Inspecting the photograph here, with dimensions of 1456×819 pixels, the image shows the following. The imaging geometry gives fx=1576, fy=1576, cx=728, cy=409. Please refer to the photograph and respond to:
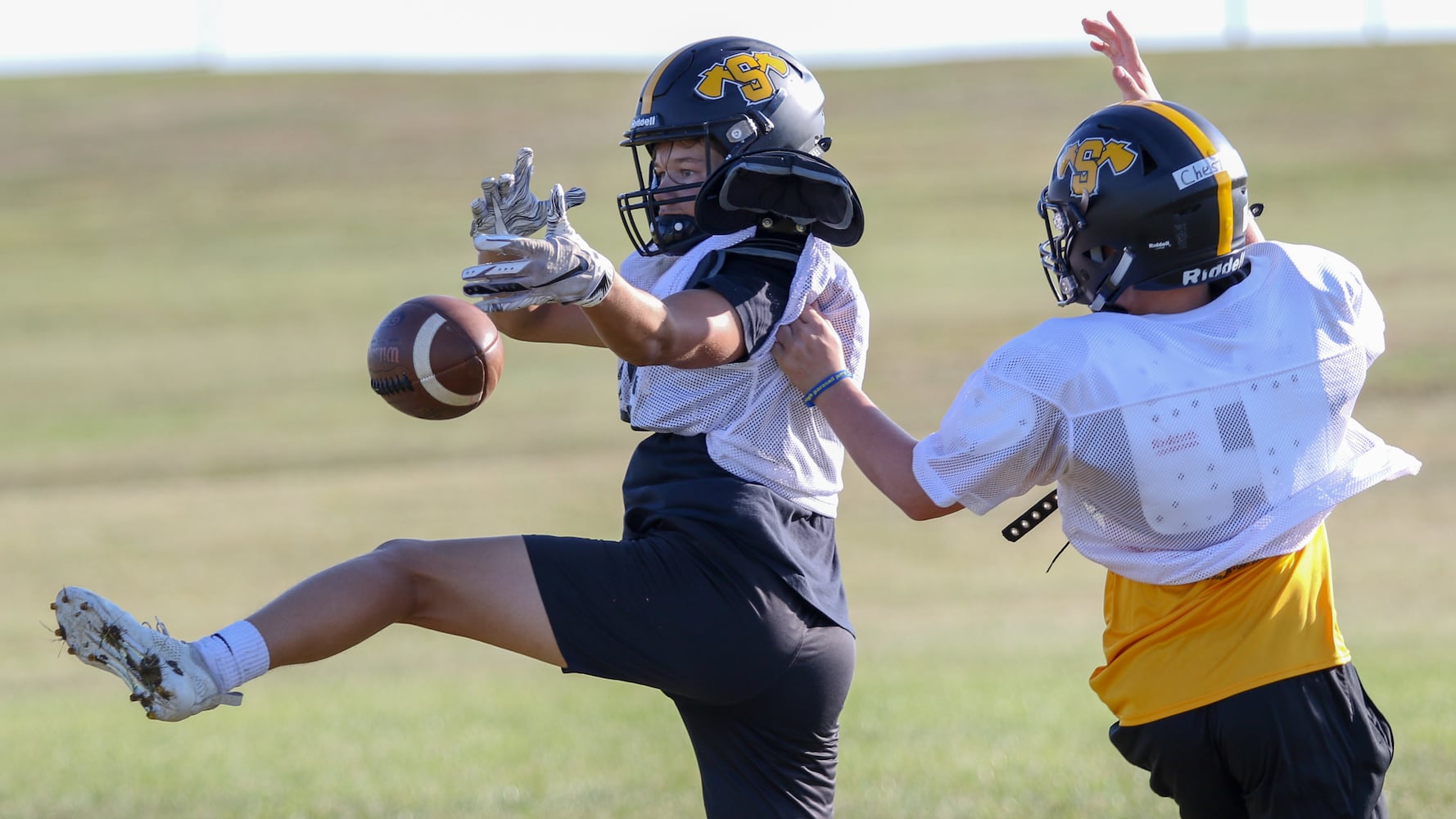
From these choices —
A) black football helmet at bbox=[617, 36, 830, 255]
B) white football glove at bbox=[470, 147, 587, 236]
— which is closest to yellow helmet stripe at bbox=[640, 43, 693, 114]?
black football helmet at bbox=[617, 36, 830, 255]

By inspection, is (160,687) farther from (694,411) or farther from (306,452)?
(306,452)

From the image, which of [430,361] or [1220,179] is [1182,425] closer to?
[1220,179]

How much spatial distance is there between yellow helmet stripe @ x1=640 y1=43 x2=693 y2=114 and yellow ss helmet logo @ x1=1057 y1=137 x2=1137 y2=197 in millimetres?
1144

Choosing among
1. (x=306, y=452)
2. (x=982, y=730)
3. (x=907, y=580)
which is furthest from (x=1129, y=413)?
(x=306, y=452)

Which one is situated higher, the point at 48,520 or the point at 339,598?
the point at 339,598

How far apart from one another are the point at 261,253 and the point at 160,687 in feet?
107

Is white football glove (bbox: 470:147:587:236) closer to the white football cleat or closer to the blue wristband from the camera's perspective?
the blue wristband

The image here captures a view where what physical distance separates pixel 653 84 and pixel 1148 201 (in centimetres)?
142

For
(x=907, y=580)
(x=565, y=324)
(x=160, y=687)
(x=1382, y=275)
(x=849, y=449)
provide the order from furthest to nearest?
(x=1382, y=275), (x=907, y=580), (x=565, y=324), (x=849, y=449), (x=160, y=687)

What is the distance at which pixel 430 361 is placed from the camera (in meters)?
4.07

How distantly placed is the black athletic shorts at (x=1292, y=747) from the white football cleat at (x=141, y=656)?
2176mm

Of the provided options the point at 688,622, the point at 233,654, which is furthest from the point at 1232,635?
the point at 233,654

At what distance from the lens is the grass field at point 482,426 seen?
7.75 meters

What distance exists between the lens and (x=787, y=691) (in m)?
3.93
